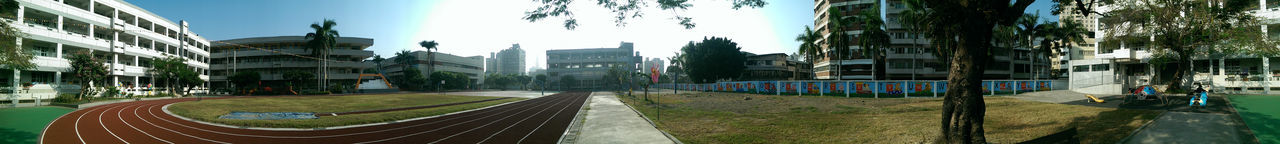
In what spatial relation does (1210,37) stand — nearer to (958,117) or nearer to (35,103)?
(958,117)

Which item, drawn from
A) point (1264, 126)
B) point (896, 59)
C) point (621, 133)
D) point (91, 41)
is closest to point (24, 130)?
point (621, 133)

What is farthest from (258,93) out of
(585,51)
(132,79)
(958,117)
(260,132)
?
(585,51)

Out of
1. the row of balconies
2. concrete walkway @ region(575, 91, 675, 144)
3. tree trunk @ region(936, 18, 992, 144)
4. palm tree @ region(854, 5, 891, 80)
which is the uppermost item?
palm tree @ region(854, 5, 891, 80)

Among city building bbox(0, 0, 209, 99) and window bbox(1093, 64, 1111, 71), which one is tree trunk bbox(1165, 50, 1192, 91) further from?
city building bbox(0, 0, 209, 99)

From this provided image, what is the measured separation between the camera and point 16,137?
11.6 m

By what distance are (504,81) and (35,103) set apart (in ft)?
333

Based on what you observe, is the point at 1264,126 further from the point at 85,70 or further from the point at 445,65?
the point at 445,65

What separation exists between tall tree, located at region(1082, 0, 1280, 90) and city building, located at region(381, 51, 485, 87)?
100812mm

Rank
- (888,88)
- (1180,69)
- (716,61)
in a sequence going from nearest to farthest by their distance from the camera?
(1180,69) < (888,88) < (716,61)

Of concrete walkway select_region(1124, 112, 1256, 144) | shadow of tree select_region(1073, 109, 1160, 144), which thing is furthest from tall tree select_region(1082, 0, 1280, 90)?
concrete walkway select_region(1124, 112, 1256, 144)

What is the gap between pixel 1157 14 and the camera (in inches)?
799

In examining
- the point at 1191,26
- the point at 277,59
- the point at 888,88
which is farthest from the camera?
the point at 277,59

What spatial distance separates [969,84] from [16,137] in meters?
21.9

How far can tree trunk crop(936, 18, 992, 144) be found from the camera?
7109 millimetres
